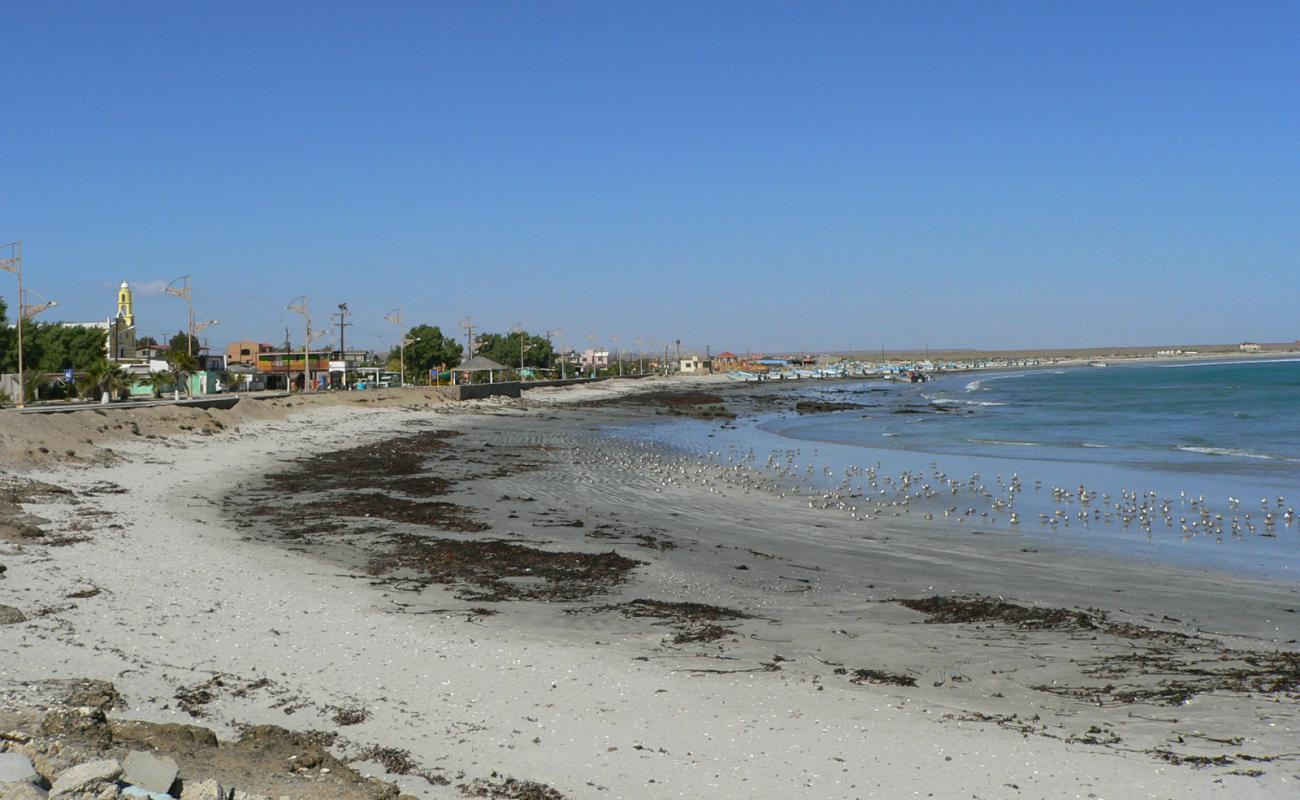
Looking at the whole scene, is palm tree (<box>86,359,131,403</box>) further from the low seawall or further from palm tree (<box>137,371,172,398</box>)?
the low seawall

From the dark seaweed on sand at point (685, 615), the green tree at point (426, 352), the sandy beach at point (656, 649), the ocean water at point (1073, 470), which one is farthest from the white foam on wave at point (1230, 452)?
the green tree at point (426, 352)

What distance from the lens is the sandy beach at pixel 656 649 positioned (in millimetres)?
6578

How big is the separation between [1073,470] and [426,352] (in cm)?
8900

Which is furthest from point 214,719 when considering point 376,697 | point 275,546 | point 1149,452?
point 1149,452

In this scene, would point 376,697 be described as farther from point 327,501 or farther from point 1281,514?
point 1281,514

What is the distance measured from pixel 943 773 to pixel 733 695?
6.47 ft

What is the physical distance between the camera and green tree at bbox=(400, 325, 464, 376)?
108m

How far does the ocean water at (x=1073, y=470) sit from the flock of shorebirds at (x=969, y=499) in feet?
0.19

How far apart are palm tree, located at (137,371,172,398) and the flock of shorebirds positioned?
32442 millimetres

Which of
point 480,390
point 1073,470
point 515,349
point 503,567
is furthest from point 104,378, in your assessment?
point 515,349

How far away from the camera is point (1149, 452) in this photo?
110ft

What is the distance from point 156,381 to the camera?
51562 mm

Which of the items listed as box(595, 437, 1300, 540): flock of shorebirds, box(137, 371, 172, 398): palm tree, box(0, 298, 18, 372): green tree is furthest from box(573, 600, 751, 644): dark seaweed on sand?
box(0, 298, 18, 372): green tree

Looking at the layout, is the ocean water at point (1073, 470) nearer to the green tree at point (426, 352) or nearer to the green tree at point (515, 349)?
the green tree at point (426, 352)
